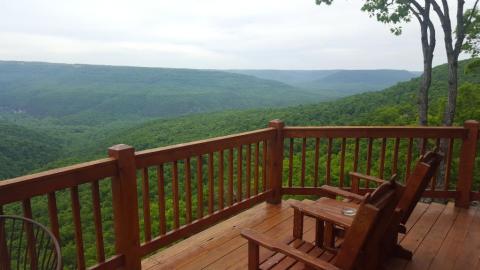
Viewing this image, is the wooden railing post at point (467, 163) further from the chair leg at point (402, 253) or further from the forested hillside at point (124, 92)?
the forested hillside at point (124, 92)

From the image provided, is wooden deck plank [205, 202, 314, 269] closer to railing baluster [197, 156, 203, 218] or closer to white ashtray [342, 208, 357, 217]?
railing baluster [197, 156, 203, 218]

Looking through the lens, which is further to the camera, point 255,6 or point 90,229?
point 90,229

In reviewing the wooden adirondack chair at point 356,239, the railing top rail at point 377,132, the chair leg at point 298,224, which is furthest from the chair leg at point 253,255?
the railing top rail at point 377,132

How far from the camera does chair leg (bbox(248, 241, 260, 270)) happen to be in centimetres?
192

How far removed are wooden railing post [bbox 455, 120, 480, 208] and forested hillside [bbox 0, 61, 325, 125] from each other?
74160 millimetres

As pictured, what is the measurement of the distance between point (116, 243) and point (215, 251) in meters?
0.91

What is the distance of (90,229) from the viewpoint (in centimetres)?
1542

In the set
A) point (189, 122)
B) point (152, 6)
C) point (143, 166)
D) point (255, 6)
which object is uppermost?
point (152, 6)

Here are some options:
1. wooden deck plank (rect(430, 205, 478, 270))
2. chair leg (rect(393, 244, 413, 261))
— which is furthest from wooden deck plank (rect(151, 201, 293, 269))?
wooden deck plank (rect(430, 205, 478, 270))

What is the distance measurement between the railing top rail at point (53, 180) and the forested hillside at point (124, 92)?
76.4m

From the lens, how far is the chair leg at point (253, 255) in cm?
192

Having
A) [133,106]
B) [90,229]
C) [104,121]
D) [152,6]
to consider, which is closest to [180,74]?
[133,106]

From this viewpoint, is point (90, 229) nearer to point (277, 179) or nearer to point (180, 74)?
point (277, 179)

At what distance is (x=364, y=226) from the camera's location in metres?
1.62
